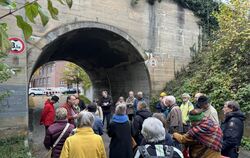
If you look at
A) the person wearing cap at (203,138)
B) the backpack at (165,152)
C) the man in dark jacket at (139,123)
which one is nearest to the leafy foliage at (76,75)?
the man in dark jacket at (139,123)

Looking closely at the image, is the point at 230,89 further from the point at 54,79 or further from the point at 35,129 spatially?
the point at 54,79

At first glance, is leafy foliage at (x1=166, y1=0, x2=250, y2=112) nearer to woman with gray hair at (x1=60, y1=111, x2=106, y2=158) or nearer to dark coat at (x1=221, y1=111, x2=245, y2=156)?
dark coat at (x1=221, y1=111, x2=245, y2=156)

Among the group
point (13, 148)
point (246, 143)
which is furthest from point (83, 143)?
point (246, 143)

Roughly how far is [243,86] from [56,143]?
326 inches

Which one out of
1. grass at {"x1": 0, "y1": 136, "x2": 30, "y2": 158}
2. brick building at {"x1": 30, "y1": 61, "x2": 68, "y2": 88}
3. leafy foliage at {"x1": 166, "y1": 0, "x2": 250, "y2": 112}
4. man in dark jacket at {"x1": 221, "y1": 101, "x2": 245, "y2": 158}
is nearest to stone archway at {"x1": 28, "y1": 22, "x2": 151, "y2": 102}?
leafy foliage at {"x1": 166, "y1": 0, "x2": 250, "y2": 112}

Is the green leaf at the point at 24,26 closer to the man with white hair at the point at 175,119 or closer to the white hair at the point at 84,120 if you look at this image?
the white hair at the point at 84,120

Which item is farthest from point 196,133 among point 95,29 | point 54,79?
point 54,79

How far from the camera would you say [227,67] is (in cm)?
1255

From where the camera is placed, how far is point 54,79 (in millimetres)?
69562

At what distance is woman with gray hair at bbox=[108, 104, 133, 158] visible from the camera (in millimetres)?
5590

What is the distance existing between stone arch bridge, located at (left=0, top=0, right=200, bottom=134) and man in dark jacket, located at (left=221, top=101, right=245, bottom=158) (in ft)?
25.6

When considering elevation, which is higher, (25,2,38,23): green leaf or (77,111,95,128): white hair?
(25,2,38,23): green leaf

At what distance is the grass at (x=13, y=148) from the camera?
721cm

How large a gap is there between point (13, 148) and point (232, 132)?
5.64m
